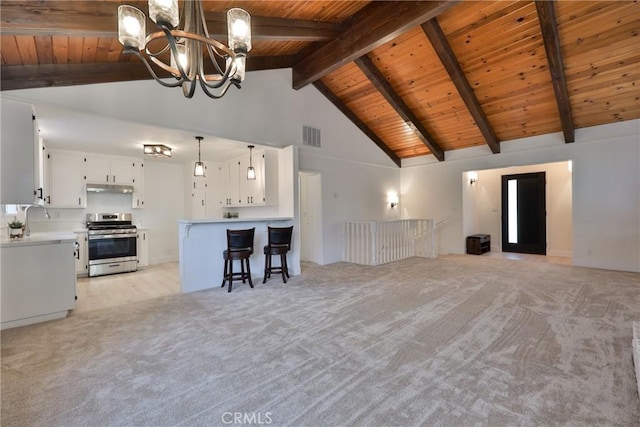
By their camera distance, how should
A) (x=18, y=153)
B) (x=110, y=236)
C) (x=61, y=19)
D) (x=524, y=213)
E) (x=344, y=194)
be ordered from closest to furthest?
(x=61, y=19) < (x=18, y=153) < (x=110, y=236) < (x=344, y=194) < (x=524, y=213)

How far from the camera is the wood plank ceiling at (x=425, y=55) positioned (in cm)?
292

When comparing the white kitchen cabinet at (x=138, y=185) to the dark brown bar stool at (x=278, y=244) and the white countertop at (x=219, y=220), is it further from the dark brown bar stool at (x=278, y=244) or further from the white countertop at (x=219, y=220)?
the dark brown bar stool at (x=278, y=244)

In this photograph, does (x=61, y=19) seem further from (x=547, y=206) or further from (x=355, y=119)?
(x=547, y=206)

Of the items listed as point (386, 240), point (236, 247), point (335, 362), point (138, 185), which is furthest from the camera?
point (386, 240)

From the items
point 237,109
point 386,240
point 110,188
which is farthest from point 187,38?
point 386,240

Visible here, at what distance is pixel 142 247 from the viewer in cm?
594

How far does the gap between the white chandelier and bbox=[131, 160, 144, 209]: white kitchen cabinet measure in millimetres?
4543

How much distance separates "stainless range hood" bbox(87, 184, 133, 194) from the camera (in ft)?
18.1

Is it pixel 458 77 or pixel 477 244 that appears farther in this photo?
pixel 477 244

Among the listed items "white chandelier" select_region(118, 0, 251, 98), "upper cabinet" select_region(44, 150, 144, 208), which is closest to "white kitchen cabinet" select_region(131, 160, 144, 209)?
"upper cabinet" select_region(44, 150, 144, 208)

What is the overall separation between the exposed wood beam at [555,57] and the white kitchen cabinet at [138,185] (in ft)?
24.8

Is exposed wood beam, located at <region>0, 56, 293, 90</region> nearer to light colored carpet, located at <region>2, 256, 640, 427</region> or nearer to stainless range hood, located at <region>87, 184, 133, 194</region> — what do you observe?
light colored carpet, located at <region>2, 256, 640, 427</region>

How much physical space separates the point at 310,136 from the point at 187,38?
4060 millimetres

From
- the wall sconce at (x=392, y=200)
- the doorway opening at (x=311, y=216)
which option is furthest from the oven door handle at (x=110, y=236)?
the wall sconce at (x=392, y=200)
